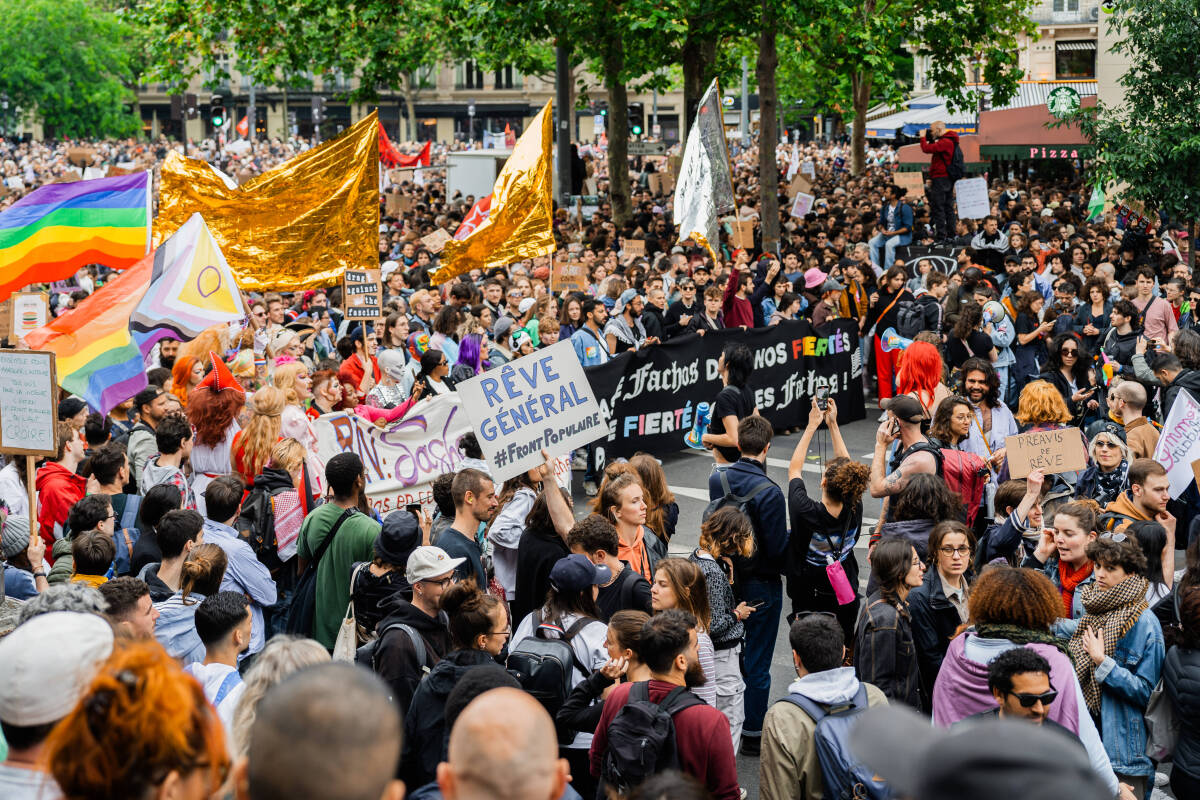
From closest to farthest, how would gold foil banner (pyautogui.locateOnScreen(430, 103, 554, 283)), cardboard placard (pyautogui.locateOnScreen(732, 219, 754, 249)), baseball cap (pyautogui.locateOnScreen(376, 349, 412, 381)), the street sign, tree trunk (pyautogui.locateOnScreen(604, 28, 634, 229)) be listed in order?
baseball cap (pyautogui.locateOnScreen(376, 349, 412, 381)) < gold foil banner (pyautogui.locateOnScreen(430, 103, 554, 283)) < cardboard placard (pyautogui.locateOnScreen(732, 219, 754, 249)) < tree trunk (pyautogui.locateOnScreen(604, 28, 634, 229)) < the street sign

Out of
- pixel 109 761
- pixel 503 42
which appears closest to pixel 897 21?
pixel 503 42

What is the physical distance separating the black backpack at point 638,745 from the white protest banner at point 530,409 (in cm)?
245

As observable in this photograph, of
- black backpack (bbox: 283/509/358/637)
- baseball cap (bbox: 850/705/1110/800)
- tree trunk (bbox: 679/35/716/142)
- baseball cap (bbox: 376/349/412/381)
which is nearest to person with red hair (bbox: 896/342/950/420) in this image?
baseball cap (bbox: 376/349/412/381)

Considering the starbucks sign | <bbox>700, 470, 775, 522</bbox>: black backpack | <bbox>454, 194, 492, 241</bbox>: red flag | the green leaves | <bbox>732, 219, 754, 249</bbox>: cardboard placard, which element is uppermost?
the green leaves

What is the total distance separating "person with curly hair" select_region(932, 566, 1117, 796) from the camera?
4.47 meters

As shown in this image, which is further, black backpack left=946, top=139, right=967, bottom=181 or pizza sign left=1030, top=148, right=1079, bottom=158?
pizza sign left=1030, top=148, right=1079, bottom=158

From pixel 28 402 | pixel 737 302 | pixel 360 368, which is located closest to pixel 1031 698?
pixel 28 402

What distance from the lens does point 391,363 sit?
33.0 feet

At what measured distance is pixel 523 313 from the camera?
46.0ft

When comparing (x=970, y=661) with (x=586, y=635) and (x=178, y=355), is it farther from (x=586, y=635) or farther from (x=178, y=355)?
(x=178, y=355)

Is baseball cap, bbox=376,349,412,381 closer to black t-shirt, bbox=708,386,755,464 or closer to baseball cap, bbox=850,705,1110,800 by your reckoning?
black t-shirt, bbox=708,386,755,464

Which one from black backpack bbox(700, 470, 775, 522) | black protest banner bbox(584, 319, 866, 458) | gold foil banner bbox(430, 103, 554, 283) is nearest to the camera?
black backpack bbox(700, 470, 775, 522)

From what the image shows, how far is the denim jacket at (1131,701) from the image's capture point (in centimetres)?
502

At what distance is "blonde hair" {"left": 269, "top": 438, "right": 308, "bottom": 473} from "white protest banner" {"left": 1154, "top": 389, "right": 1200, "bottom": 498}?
16.3ft
